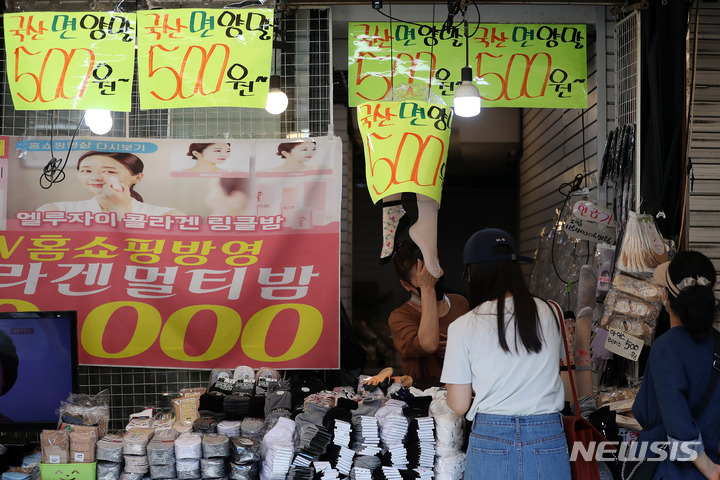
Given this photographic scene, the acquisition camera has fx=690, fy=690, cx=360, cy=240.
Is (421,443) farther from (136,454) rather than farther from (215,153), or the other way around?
(215,153)

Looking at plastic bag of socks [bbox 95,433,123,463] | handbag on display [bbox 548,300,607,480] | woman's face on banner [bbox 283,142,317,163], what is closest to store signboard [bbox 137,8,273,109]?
woman's face on banner [bbox 283,142,317,163]

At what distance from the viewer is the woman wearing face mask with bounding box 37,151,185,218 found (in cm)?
502

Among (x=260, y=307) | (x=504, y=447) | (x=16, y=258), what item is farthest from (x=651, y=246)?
(x=16, y=258)

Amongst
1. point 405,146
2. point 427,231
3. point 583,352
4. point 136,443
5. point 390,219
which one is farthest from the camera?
point 390,219

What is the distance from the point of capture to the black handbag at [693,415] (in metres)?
2.84

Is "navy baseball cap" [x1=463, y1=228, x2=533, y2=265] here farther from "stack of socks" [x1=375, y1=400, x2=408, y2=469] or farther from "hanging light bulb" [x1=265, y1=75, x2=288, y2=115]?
"hanging light bulb" [x1=265, y1=75, x2=288, y2=115]

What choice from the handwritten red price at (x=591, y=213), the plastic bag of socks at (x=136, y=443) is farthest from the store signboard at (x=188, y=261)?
the handwritten red price at (x=591, y=213)

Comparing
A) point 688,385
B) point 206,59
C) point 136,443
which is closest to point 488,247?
point 688,385

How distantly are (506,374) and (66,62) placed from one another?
11.2ft

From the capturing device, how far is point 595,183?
539 centimetres

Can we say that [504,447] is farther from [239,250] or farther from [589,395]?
[239,250]

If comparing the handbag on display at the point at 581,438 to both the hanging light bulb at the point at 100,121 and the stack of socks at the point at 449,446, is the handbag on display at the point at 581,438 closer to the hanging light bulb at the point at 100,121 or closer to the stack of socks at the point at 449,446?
the stack of socks at the point at 449,446

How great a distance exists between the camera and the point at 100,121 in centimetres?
Answer: 475

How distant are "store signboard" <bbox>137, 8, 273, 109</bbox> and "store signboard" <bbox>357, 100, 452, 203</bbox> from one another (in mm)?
808
